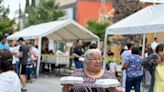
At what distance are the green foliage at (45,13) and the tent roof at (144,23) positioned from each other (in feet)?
95.8

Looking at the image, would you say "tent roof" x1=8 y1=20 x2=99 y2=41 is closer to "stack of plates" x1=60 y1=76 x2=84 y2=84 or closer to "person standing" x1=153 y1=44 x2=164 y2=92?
"person standing" x1=153 y1=44 x2=164 y2=92

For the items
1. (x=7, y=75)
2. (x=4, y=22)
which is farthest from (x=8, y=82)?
(x=4, y=22)

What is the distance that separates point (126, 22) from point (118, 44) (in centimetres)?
2103

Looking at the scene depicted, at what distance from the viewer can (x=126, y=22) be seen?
15086 mm

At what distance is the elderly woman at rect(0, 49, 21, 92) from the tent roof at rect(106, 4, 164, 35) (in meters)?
6.99

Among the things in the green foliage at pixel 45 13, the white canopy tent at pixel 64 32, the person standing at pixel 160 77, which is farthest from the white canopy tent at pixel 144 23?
the green foliage at pixel 45 13

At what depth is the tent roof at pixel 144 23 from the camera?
12461 mm

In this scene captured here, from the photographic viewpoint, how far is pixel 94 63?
5.26 meters

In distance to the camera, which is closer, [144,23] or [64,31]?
[144,23]

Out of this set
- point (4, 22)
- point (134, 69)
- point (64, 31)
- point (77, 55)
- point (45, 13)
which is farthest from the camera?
→ point (45, 13)

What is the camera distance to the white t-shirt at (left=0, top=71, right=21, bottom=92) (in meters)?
5.49

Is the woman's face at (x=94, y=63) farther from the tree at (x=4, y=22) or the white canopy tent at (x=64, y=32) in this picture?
the tree at (x=4, y=22)

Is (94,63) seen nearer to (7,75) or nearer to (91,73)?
(91,73)

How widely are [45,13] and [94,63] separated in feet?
133
